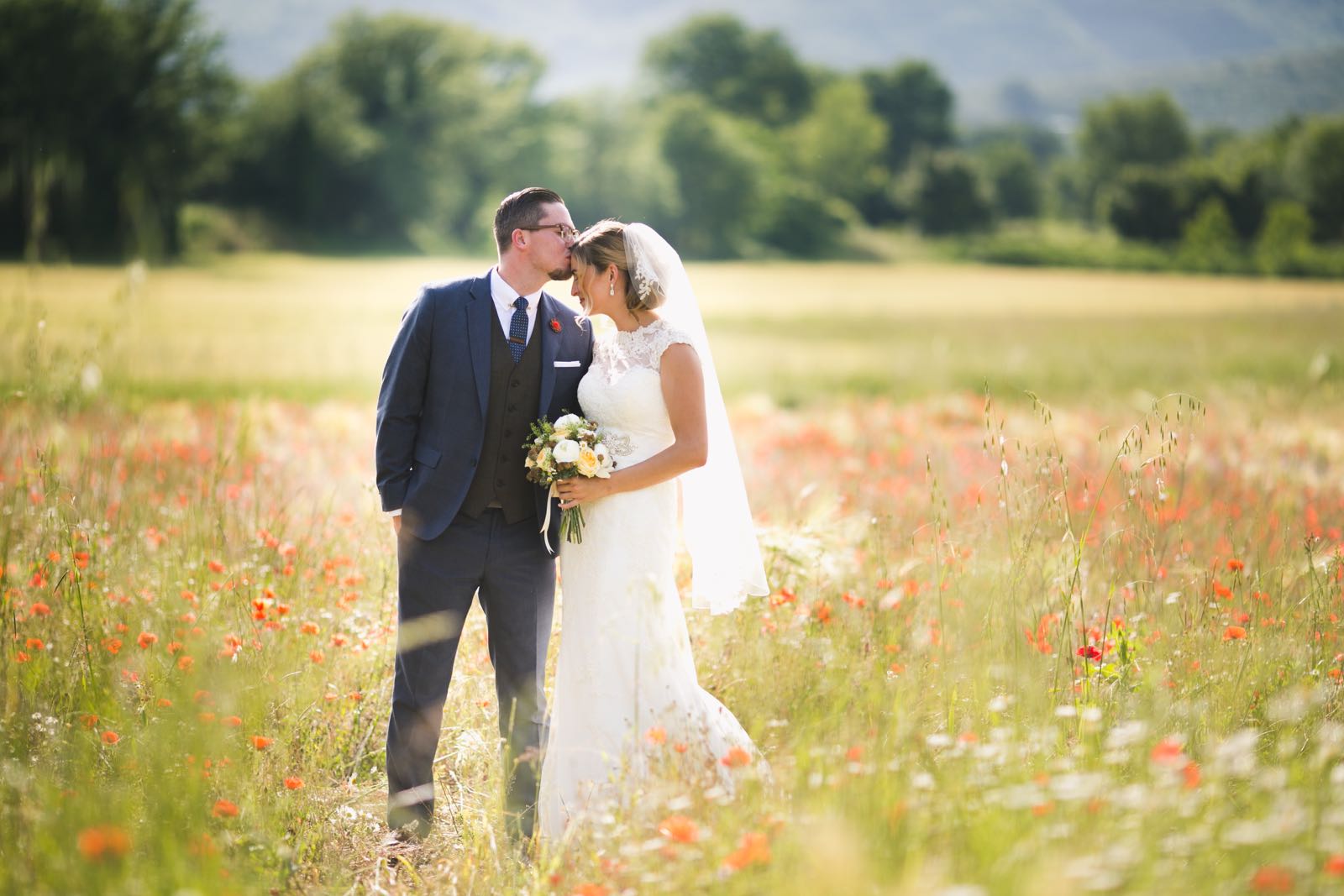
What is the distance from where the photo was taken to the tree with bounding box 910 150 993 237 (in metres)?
72.6

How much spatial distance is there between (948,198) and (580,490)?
243ft

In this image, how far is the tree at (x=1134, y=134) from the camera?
3659 inches

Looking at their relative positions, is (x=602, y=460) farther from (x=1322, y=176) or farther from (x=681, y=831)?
(x=1322, y=176)

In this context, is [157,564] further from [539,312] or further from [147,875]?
[147,875]

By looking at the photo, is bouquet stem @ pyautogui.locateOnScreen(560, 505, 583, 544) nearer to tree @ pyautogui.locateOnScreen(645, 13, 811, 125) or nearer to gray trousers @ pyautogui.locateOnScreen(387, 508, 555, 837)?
gray trousers @ pyautogui.locateOnScreen(387, 508, 555, 837)

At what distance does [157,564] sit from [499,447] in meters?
2.18

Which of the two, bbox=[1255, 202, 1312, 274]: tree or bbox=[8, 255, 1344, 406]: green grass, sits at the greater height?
bbox=[1255, 202, 1312, 274]: tree

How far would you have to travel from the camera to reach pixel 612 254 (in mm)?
4191

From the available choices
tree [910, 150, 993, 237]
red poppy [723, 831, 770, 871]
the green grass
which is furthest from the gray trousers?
tree [910, 150, 993, 237]

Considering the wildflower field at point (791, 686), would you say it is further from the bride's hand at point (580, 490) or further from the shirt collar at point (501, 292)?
the shirt collar at point (501, 292)

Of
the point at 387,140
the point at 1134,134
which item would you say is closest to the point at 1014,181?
the point at 1134,134

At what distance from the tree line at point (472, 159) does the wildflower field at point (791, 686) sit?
1803cm

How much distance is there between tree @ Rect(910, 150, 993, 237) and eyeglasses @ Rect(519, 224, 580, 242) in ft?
238

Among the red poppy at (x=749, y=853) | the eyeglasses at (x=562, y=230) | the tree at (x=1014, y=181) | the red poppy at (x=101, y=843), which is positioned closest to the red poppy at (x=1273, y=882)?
the red poppy at (x=749, y=853)
